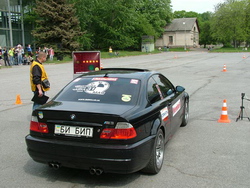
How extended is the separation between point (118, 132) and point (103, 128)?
7.9 inches

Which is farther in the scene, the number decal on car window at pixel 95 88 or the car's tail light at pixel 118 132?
the number decal on car window at pixel 95 88

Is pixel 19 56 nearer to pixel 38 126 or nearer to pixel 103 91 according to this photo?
pixel 103 91

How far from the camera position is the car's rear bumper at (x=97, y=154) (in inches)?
147

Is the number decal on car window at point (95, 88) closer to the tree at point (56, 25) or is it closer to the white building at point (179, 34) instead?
the tree at point (56, 25)

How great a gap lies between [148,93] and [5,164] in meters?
2.60

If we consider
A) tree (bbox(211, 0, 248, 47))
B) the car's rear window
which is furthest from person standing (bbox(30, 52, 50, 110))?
tree (bbox(211, 0, 248, 47))

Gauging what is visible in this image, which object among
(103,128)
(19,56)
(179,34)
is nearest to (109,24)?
(19,56)

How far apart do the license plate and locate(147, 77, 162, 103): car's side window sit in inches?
45.6

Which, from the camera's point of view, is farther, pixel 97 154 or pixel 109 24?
pixel 109 24

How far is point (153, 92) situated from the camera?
4848 mm

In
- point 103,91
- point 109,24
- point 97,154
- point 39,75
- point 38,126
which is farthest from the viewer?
point 109,24

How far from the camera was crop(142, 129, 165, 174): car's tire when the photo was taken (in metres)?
4.19

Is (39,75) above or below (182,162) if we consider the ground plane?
above

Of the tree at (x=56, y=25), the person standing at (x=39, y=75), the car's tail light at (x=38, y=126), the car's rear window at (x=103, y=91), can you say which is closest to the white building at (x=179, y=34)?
the tree at (x=56, y=25)
